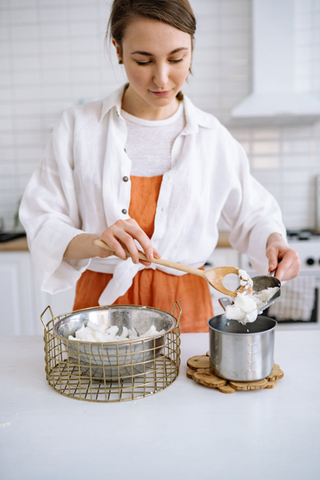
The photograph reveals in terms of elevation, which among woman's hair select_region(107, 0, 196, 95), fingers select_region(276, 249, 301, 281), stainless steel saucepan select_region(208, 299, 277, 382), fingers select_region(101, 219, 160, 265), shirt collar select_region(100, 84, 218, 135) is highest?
woman's hair select_region(107, 0, 196, 95)

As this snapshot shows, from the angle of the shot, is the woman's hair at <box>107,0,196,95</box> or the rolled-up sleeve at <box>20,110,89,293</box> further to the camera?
the rolled-up sleeve at <box>20,110,89,293</box>

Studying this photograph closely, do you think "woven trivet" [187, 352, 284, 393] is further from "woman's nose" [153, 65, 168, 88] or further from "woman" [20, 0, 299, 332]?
"woman's nose" [153, 65, 168, 88]

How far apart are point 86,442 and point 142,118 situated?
96cm

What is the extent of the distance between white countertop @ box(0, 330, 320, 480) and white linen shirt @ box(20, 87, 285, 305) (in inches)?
16.7

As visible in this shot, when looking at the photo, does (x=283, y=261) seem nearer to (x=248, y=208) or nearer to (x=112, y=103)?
(x=248, y=208)

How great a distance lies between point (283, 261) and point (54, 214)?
0.62 meters

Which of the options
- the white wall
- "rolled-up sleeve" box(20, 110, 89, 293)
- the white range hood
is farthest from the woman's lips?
the white wall

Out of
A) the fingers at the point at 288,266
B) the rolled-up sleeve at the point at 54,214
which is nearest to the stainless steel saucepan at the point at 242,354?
the fingers at the point at 288,266

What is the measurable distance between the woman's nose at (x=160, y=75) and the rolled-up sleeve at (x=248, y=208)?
35 centimetres

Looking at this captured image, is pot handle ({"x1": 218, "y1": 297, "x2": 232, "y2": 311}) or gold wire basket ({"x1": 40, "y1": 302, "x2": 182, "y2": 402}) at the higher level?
pot handle ({"x1": 218, "y1": 297, "x2": 232, "y2": 311})

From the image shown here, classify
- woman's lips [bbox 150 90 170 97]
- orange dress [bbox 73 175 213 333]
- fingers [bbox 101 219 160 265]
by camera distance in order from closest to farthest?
fingers [bbox 101 219 160 265], woman's lips [bbox 150 90 170 97], orange dress [bbox 73 175 213 333]

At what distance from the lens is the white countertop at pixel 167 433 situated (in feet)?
1.93

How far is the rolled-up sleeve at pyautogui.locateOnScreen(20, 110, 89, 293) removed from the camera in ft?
3.70

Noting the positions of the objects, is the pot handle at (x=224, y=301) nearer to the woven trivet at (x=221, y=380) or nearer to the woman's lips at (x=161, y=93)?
the woven trivet at (x=221, y=380)
